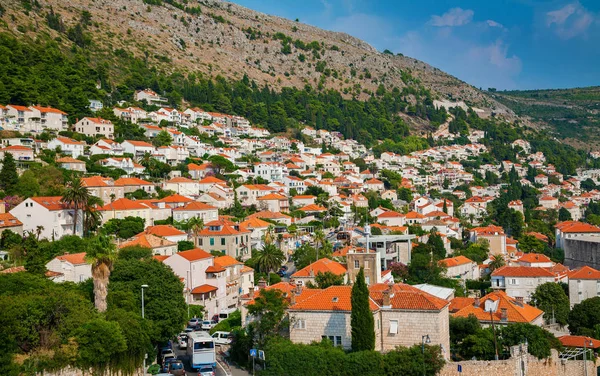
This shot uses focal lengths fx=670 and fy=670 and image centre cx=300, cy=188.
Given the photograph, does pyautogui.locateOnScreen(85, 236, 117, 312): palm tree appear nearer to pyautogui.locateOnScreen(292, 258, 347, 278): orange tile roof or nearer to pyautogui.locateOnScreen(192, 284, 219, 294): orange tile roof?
pyautogui.locateOnScreen(192, 284, 219, 294): orange tile roof

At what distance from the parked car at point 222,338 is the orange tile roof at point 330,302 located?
22.9 feet

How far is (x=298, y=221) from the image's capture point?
89.5 m

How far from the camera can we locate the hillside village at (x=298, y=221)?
44344 millimetres

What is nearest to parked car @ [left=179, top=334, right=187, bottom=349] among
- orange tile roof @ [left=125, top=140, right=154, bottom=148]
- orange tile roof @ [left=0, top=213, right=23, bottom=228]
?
orange tile roof @ [left=0, top=213, right=23, bottom=228]

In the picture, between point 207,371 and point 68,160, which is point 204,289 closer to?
point 207,371

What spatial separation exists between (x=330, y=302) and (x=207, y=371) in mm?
7160

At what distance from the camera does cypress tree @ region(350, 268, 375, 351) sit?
1282 inches

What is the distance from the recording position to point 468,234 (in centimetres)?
9975

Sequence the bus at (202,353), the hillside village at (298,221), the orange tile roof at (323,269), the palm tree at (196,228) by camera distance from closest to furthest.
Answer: the bus at (202,353)
the hillside village at (298,221)
the orange tile roof at (323,269)
the palm tree at (196,228)

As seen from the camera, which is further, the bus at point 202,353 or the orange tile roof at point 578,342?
the orange tile roof at point 578,342

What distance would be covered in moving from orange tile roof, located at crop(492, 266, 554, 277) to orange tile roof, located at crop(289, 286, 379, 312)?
35.3 meters

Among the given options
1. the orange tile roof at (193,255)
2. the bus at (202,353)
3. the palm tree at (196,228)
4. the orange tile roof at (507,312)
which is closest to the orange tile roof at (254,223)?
the palm tree at (196,228)

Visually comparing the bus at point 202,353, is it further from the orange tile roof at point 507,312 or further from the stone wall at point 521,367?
the orange tile roof at point 507,312

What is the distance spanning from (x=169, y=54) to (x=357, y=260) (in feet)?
480
